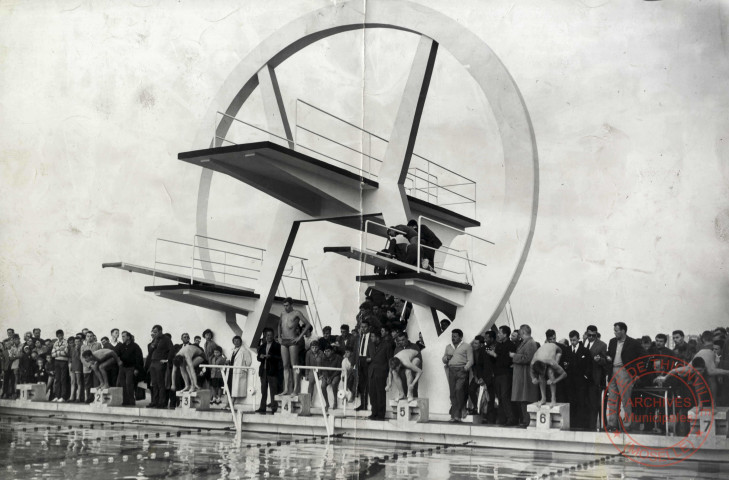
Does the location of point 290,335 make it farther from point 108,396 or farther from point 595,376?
point 595,376

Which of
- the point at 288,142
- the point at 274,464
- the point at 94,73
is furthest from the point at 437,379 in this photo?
the point at 94,73

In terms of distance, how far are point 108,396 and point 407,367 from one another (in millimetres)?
3778

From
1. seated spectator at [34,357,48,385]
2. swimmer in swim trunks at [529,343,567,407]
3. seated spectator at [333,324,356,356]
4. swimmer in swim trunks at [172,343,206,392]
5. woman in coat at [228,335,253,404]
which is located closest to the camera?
swimmer in swim trunks at [529,343,567,407]

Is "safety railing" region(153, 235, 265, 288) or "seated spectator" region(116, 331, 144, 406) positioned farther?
"safety railing" region(153, 235, 265, 288)

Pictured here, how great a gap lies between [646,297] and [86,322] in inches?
253

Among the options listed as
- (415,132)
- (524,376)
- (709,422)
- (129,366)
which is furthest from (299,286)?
(709,422)

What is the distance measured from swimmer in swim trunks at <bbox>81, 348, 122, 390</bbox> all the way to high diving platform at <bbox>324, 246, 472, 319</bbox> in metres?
3.01

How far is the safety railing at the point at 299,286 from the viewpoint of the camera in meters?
10.5

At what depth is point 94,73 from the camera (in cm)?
1005

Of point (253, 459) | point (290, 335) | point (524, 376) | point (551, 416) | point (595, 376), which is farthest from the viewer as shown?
point (290, 335)

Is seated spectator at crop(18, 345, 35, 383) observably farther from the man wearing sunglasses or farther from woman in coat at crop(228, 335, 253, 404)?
the man wearing sunglasses

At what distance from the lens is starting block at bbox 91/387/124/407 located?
10.3 meters

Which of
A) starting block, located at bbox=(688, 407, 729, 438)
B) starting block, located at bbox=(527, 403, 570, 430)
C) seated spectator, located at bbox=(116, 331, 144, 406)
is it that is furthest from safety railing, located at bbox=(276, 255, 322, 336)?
starting block, located at bbox=(688, 407, 729, 438)

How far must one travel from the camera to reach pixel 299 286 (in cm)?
1084
